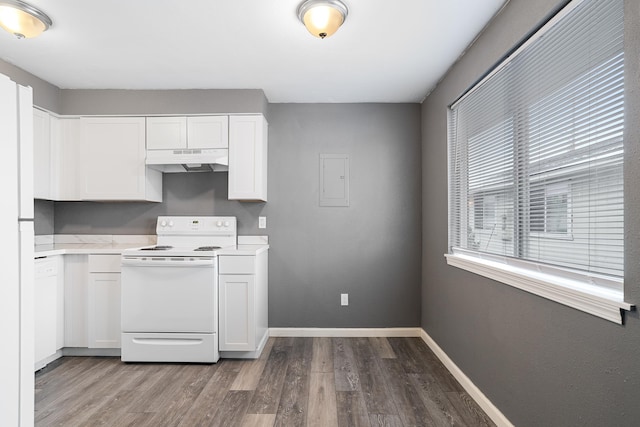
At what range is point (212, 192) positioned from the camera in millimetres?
3443

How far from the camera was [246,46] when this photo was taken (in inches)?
94.1

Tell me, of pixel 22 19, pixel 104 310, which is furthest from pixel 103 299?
pixel 22 19

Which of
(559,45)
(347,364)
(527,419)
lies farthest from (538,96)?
(347,364)

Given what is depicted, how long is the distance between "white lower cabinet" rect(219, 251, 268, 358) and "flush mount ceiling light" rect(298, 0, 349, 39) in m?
1.79

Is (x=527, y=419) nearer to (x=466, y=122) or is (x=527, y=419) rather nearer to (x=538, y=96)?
(x=538, y=96)

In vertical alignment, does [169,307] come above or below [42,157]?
below

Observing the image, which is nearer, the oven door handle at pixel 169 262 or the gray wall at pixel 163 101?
the oven door handle at pixel 169 262

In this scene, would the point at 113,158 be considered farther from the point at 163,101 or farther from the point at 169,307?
the point at 169,307

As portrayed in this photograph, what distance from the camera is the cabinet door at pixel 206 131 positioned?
10.3 ft

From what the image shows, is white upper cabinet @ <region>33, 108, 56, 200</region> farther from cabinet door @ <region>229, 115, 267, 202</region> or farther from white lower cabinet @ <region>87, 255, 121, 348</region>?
cabinet door @ <region>229, 115, 267, 202</region>

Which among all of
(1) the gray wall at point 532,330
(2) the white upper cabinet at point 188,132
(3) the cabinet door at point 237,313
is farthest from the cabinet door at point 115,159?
(1) the gray wall at point 532,330

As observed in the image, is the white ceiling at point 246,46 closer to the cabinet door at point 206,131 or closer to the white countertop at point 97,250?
the cabinet door at point 206,131

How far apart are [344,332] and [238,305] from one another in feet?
3.90

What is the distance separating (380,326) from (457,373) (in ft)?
3.55
